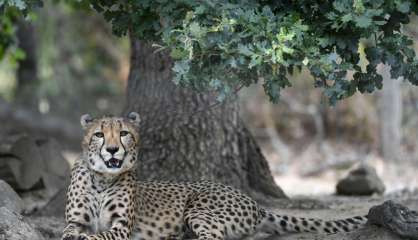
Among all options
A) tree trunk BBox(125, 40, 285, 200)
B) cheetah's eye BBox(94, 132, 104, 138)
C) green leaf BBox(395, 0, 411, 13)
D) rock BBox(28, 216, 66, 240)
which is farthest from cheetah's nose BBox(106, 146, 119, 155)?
green leaf BBox(395, 0, 411, 13)

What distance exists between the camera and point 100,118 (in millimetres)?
6352

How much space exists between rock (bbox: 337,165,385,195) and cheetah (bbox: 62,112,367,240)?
3.43 m

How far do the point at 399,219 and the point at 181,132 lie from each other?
2.87 meters

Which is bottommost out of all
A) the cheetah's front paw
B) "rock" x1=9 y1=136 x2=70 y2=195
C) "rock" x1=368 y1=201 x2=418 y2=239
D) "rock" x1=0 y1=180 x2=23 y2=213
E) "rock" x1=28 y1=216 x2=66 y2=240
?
"rock" x1=28 y1=216 x2=66 y2=240

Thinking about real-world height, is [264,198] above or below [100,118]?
below

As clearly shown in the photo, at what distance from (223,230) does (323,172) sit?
9.05 metres

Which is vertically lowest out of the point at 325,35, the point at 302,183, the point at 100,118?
the point at 302,183

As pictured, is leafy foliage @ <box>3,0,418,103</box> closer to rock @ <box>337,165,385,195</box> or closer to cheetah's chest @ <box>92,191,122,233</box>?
cheetah's chest @ <box>92,191,122,233</box>

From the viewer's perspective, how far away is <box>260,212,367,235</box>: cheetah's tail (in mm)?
6441

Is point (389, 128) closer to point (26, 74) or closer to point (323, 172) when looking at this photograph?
point (323, 172)

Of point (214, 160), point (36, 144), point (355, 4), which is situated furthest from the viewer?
point (36, 144)

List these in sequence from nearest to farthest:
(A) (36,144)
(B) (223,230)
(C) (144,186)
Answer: (B) (223,230), (C) (144,186), (A) (36,144)

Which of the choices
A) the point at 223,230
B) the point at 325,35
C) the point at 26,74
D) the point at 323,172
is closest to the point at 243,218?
the point at 223,230

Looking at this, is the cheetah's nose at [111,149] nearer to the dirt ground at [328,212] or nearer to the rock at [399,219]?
the dirt ground at [328,212]
